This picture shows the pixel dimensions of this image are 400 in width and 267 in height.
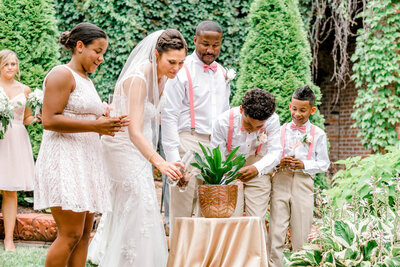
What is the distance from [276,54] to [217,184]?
12.0 ft

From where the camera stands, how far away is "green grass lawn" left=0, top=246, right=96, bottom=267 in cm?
452

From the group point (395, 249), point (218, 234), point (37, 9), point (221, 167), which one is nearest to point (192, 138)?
point (221, 167)

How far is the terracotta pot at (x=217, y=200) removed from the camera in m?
3.23

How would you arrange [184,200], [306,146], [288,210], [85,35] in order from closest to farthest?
[85,35]
[184,200]
[288,210]
[306,146]

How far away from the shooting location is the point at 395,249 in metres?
A: 2.94

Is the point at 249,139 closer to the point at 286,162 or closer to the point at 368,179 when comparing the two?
the point at 286,162

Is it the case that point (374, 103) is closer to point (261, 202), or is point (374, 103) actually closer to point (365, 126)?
point (365, 126)

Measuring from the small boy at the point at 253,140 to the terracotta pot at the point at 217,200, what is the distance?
1.13 feet

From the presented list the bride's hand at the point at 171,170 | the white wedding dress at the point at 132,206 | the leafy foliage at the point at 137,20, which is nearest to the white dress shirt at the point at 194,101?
the white wedding dress at the point at 132,206

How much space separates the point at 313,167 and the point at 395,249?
4.40ft

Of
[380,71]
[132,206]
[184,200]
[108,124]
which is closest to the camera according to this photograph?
[108,124]

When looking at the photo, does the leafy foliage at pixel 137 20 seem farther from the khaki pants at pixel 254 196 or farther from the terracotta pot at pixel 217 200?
the terracotta pot at pixel 217 200

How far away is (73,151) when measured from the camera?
118 inches

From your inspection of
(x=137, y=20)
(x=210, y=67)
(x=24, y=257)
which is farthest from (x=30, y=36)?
(x=210, y=67)
